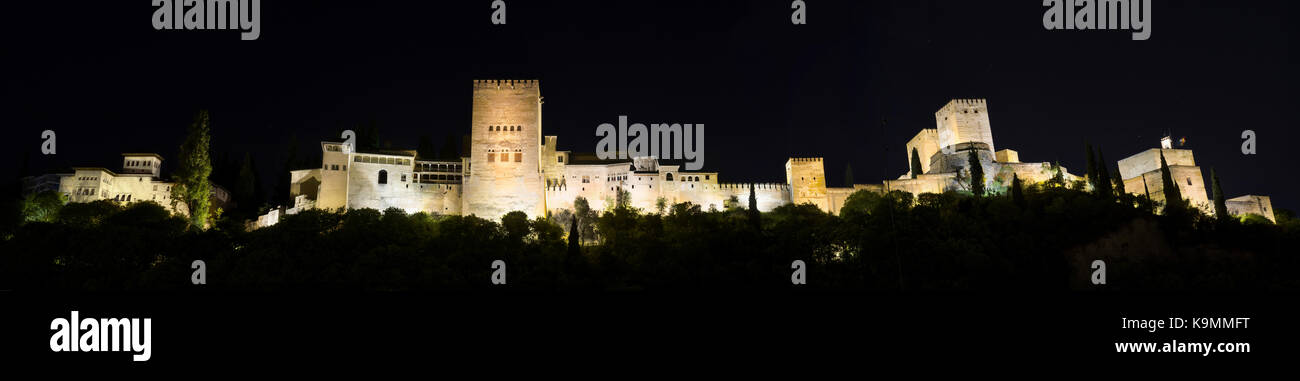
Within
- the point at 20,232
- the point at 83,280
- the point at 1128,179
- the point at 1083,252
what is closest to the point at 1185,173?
the point at 1128,179

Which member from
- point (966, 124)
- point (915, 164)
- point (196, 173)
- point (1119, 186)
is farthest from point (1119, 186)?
point (196, 173)

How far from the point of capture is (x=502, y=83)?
59.7 metres

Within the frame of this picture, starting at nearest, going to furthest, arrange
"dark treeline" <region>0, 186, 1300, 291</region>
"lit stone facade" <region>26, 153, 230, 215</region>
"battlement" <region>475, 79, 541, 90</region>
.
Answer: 1. "dark treeline" <region>0, 186, 1300, 291</region>
2. "lit stone facade" <region>26, 153, 230, 215</region>
3. "battlement" <region>475, 79, 541, 90</region>

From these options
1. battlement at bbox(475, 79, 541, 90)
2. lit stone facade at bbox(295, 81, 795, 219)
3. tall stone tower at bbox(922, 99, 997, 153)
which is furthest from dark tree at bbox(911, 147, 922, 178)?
battlement at bbox(475, 79, 541, 90)

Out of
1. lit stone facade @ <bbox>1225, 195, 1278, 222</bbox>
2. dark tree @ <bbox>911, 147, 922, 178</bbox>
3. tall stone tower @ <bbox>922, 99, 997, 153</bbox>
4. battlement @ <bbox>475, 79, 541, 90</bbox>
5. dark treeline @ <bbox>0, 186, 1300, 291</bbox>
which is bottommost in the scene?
dark treeline @ <bbox>0, 186, 1300, 291</bbox>

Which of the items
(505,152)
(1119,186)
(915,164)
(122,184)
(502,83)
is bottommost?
(1119,186)

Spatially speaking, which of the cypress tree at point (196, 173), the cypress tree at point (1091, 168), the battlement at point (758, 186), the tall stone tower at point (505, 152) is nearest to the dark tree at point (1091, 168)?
the cypress tree at point (1091, 168)

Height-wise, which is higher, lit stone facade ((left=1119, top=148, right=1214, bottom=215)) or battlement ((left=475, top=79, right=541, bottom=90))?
battlement ((left=475, top=79, right=541, bottom=90))

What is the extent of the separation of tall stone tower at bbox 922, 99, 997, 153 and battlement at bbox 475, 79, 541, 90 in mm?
40593

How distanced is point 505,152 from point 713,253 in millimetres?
27065

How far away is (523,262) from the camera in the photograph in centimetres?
3753

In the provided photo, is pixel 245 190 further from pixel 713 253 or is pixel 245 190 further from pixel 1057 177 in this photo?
pixel 1057 177

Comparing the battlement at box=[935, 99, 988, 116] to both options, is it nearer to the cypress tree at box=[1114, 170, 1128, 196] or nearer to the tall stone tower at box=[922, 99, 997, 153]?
the tall stone tower at box=[922, 99, 997, 153]

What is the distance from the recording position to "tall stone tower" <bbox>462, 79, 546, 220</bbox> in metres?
54.8
